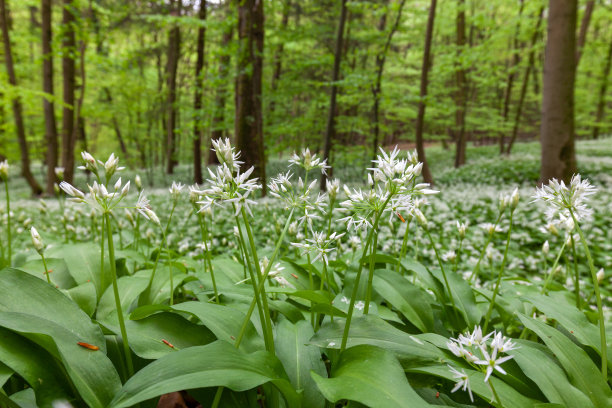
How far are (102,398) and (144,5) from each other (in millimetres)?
14084

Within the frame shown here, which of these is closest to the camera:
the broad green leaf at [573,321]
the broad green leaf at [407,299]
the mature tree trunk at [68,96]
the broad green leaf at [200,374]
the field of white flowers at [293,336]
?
the broad green leaf at [200,374]

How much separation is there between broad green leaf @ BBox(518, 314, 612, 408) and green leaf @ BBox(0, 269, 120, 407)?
1377 millimetres

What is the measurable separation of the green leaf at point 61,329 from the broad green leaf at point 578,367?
138 cm

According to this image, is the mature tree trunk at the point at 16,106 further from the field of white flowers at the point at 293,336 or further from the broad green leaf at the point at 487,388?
the broad green leaf at the point at 487,388

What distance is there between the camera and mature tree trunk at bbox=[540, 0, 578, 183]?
6.50 m

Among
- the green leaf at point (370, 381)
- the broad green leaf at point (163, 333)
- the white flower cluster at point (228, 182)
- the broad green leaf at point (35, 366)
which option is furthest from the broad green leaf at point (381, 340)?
the broad green leaf at point (35, 366)

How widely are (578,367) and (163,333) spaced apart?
1403mm

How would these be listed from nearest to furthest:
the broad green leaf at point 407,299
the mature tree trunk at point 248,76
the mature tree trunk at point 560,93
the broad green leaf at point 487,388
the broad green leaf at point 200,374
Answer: the broad green leaf at point 200,374, the broad green leaf at point 487,388, the broad green leaf at point 407,299, the mature tree trunk at point 560,93, the mature tree trunk at point 248,76

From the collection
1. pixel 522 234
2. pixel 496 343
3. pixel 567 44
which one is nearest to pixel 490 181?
pixel 567 44

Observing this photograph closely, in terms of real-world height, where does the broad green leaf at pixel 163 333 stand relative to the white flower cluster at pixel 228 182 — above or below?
below

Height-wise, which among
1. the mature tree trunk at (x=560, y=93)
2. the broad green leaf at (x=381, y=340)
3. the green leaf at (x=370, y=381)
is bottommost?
the broad green leaf at (x=381, y=340)

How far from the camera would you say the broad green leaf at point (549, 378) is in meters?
1.03

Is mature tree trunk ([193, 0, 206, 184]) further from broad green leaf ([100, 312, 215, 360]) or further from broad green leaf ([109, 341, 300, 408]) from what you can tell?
broad green leaf ([109, 341, 300, 408])

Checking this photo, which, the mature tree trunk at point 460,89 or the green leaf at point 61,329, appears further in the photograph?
the mature tree trunk at point 460,89
